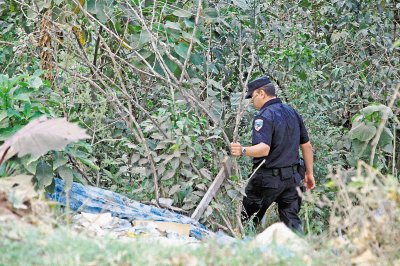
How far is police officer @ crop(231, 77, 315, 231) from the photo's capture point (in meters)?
7.12

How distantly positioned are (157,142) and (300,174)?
4.82ft

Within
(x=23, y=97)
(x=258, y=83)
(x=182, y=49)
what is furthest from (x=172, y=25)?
(x=23, y=97)

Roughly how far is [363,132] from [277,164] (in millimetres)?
913

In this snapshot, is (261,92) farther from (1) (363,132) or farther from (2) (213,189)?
(2) (213,189)

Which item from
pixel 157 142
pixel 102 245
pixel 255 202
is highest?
pixel 102 245

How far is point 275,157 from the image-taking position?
7184mm

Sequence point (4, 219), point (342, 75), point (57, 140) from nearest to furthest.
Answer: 1. point (4, 219)
2. point (57, 140)
3. point (342, 75)

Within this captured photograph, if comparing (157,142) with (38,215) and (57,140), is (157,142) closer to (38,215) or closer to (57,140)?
(57,140)

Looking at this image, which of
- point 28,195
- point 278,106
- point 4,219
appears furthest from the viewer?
point 278,106

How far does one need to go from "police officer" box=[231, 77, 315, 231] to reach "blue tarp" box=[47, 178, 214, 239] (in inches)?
47.0

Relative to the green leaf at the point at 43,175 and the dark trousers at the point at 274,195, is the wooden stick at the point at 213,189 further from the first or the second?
the green leaf at the point at 43,175

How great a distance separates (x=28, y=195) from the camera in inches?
146

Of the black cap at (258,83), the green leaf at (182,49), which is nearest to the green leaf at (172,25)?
the green leaf at (182,49)

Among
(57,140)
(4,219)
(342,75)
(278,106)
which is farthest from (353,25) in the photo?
(4,219)
